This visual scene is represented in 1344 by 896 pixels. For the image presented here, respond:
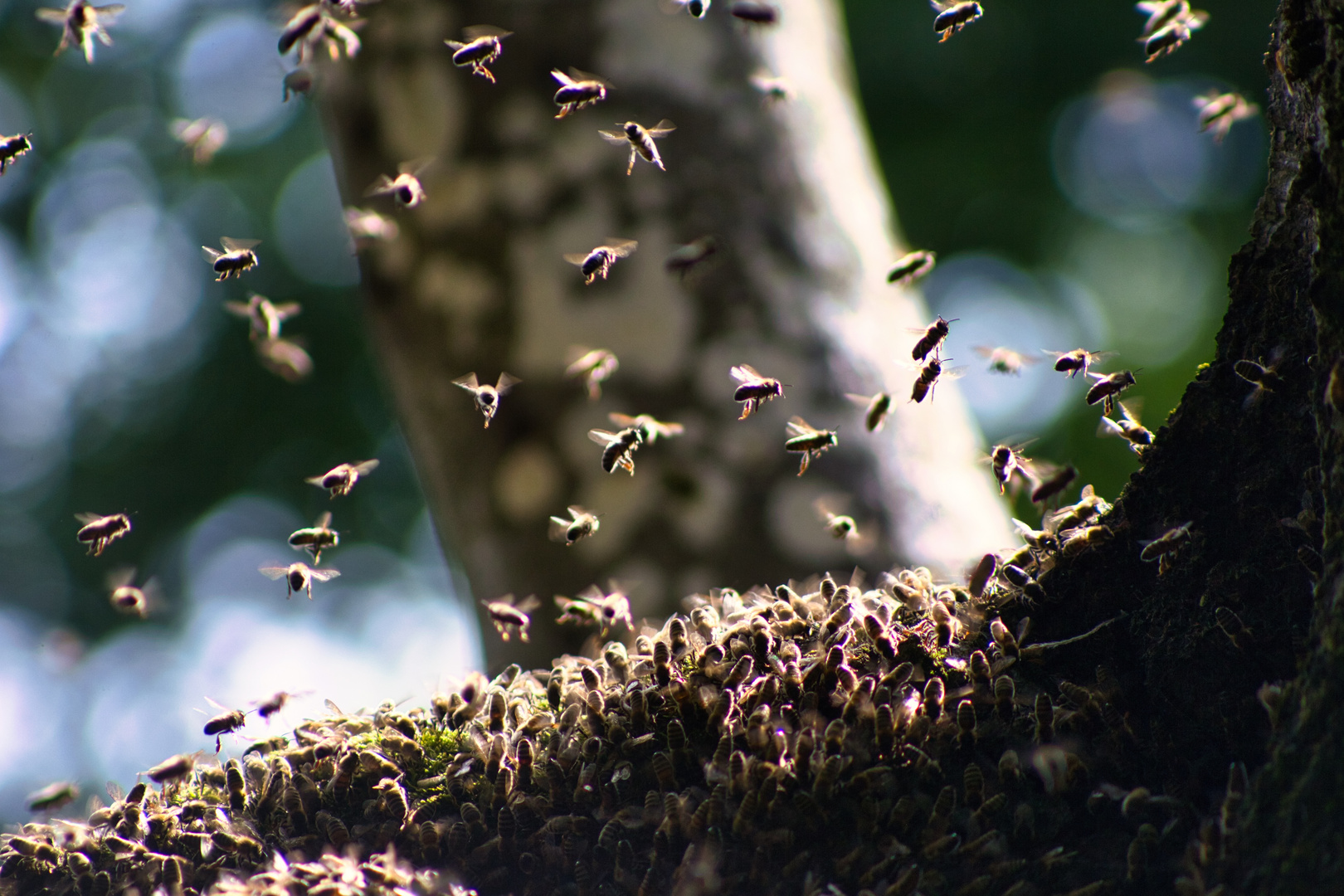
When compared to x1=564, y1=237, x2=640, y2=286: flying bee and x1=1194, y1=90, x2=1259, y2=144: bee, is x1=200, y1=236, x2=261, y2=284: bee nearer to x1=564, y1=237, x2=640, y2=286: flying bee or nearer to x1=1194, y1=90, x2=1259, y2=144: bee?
x1=564, y1=237, x2=640, y2=286: flying bee

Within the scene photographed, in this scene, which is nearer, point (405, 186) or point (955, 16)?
point (955, 16)

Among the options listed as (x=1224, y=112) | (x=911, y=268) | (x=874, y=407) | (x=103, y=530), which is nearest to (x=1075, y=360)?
(x=874, y=407)

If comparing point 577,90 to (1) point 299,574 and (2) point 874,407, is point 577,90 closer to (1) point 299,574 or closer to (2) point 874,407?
(2) point 874,407

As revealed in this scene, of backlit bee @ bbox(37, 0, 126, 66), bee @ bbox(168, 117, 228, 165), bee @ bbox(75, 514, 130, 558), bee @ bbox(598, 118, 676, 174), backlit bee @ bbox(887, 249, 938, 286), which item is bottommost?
bee @ bbox(75, 514, 130, 558)

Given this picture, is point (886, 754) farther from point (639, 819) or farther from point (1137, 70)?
point (1137, 70)

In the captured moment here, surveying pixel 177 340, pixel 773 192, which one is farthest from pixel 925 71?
pixel 177 340

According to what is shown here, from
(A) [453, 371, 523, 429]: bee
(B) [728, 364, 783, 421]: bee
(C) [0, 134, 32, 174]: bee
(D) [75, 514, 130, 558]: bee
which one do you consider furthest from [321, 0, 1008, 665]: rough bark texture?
(C) [0, 134, 32, 174]: bee
